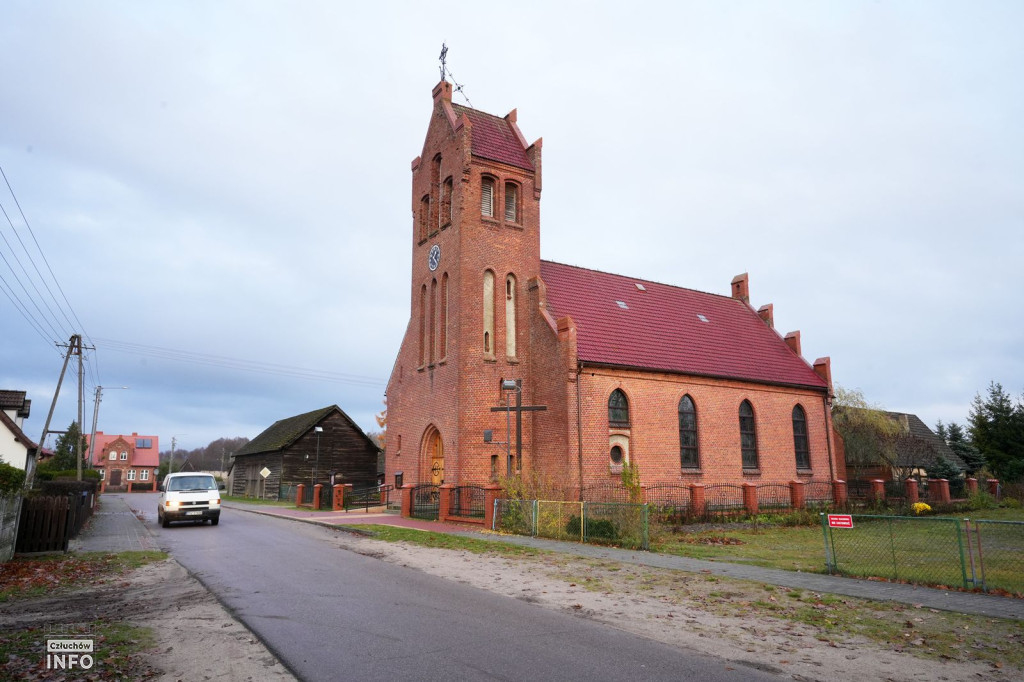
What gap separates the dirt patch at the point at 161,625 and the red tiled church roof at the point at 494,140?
19867 mm

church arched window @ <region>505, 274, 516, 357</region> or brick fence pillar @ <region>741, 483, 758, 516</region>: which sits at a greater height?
church arched window @ <region>505, 274, 516, 357</region>

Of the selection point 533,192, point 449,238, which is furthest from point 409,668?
point 533,192

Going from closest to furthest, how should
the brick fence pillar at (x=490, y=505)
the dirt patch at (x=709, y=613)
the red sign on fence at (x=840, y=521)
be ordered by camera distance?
1. the dirt patch at (x=709, y=613)
2. the red sign on fence at (x=840, y=521)
3. the brick fence pillar at (x=490, y=505)

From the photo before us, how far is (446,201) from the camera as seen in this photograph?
86.5 ft

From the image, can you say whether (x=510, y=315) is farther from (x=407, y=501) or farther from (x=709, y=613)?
(x=709, y=613)

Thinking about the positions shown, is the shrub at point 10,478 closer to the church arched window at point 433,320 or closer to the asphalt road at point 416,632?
the asphalt road at point 416,632

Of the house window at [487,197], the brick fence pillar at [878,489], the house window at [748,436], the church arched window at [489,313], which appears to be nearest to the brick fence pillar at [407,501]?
the church arched window at [489,313]

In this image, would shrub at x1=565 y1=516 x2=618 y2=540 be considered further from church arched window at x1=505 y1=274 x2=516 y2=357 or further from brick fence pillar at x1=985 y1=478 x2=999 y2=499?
brick fence pillar at x1=985 y1=478 x2=999 y2=499

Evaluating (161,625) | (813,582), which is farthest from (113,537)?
(813,582)

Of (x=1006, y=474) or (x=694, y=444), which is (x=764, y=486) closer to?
(x=694, y=444)

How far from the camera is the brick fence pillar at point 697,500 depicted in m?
22.4

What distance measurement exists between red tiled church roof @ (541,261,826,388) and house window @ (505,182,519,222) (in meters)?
3.06

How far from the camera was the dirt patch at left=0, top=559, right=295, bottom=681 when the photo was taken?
18.3 ft

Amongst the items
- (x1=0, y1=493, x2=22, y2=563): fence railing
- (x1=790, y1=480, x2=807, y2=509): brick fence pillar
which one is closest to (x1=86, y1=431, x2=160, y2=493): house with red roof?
(x1=0, y1=493, x2=22, y2=563): fence railing
